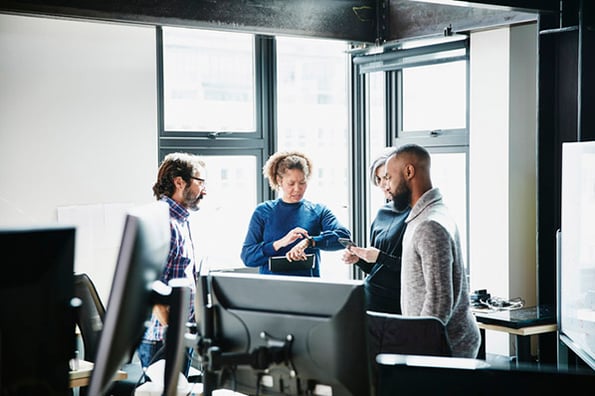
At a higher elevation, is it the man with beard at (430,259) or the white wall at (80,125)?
the white wall at (80,125)

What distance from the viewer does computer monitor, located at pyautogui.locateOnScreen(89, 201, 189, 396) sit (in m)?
1.60

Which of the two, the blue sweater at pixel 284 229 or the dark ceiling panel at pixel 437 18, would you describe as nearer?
the blue sweater at pixel 284 229

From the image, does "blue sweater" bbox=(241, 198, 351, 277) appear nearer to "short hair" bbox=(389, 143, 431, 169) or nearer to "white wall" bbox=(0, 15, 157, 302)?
"white wall" bbox=(0, 15, 157, 302)

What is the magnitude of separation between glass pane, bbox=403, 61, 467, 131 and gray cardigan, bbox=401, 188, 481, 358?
8.78 ft

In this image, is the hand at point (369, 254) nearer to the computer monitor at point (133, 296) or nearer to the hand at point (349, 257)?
the hand at point (349, 257)

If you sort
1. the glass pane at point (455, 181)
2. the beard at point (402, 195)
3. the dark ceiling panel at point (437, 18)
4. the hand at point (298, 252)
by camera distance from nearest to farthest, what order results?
the beard at point (402, 195) < the hand at point (298, 252) < the dark ceiling panel at point (437, 18) < the glass pane at point (455, 181)

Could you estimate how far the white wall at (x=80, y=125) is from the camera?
4.72 metres

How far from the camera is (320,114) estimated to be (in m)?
6.34

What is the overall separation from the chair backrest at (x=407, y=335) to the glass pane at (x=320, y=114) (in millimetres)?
3550

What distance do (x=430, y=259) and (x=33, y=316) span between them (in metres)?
1.73

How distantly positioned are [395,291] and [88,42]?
2.52 m

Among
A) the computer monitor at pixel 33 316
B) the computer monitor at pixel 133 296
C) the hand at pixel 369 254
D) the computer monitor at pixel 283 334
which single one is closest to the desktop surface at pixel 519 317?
the hand at pixel 369 254

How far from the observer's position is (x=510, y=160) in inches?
202

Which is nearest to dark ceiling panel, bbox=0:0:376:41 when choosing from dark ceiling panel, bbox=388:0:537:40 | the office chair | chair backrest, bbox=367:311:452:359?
dark ceiling panel, bbox=388:0:537:40
